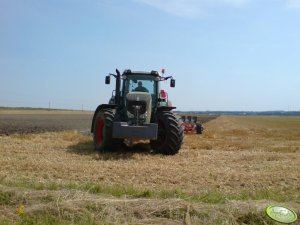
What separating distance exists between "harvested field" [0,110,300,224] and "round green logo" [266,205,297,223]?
0.15m

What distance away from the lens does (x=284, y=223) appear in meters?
5.78

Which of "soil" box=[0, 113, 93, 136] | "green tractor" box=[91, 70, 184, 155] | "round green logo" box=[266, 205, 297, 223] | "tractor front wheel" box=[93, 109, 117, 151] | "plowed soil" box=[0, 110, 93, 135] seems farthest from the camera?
"plowed soil" box=[0, 110, 93, 135]

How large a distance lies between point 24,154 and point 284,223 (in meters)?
8.85

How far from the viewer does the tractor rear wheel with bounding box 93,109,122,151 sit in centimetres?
1402

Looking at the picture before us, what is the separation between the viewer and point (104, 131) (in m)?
14.2

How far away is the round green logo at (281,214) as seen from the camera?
5781 mm

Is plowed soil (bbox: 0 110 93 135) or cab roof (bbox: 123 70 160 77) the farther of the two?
plowed soil (bbox: 0 110 93 135)

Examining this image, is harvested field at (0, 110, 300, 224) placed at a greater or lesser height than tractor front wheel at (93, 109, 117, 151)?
lesser

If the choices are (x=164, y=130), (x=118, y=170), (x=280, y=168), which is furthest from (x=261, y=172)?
(x=164, y=130)

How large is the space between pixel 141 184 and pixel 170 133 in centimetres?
516

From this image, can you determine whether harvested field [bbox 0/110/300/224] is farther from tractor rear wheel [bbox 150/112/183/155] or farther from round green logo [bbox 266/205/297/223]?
tractor rear wheel [bbox 150/112/183/155]

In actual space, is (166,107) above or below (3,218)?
above

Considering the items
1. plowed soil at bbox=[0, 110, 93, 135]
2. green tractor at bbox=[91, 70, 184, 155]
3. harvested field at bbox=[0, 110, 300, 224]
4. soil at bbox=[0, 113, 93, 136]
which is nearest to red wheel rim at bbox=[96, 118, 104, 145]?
green tractor at bbox=[91, 70, 184, 155]

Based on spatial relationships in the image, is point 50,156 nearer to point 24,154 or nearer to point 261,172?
point 24,154
